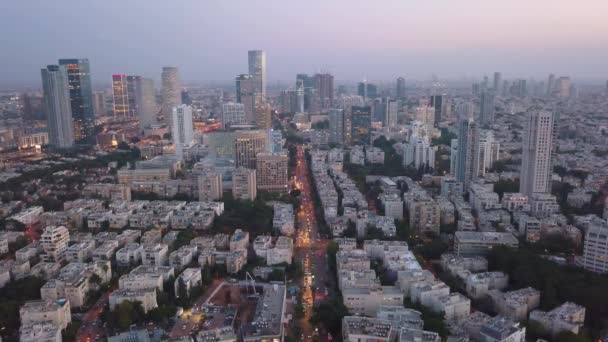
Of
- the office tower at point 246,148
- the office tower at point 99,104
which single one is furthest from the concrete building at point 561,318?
the office tower at point 99,104

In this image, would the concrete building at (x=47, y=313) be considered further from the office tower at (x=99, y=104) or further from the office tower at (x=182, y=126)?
the office tower at (x=99, y=104)

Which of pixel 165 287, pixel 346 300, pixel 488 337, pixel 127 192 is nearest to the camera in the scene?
pixel 488 337

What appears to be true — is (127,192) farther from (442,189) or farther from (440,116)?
(440,116)

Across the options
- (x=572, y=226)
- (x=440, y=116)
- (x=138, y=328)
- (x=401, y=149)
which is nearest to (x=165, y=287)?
(x=138, y=328)

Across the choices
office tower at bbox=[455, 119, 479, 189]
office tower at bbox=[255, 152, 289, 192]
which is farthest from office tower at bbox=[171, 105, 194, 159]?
office tower at bbox=[455, 119, 479, 189]

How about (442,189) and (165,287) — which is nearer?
(165,287)

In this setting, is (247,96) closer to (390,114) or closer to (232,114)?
(232,114)

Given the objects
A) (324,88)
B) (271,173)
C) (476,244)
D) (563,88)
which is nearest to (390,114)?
(324,88)

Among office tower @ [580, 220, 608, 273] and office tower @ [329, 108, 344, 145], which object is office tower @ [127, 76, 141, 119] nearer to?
office tower @ [329, 108, 344, 145]
